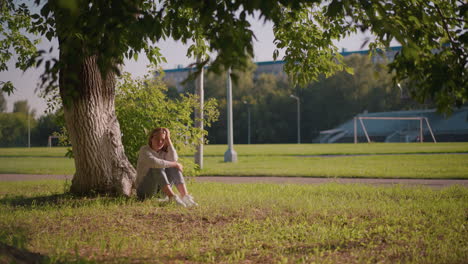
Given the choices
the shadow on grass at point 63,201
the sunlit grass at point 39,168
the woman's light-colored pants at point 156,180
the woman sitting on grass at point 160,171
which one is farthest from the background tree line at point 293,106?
the woman's light-colored pants at point 156,180

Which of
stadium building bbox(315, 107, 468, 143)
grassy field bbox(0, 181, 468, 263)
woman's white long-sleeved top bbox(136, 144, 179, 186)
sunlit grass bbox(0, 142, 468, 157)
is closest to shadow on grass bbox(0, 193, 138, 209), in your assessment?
grassy field bbox(0, 181, 468, 263)

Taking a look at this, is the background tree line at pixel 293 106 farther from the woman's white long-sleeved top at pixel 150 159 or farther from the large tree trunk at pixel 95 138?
the woman's white long-sleeved top at pixel 150 159

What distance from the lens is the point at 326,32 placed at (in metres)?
7.79

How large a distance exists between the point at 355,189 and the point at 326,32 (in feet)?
11.7

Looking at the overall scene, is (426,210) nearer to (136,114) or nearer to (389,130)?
(136,114)

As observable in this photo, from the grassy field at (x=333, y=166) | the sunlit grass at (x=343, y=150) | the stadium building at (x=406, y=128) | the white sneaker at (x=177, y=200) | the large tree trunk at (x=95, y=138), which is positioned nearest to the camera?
the white sneaker at (x=177, y=200)

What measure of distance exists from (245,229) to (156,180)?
2.41 metres

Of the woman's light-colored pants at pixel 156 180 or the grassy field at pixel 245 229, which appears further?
the woman's light-colored pants at pixel 156 180

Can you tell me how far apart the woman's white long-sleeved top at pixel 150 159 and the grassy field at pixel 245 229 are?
56 cm

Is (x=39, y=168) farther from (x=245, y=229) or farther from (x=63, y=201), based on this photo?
(x=245, y=229)

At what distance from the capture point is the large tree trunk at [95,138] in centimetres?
777

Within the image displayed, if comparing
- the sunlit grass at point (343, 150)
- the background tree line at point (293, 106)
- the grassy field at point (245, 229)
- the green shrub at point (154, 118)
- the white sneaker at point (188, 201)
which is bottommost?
the grassy field at point (245, 229)

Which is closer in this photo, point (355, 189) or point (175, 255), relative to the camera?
point (175, 255)

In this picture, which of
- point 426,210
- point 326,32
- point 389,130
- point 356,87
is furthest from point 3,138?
point 356,87
